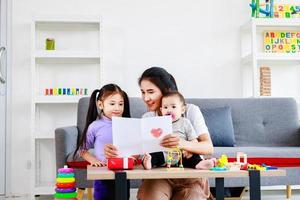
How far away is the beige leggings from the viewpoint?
1.90 metres

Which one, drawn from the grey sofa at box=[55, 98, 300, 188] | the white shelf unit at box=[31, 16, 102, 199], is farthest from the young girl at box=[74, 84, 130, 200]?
the white shelf unit at box=[31, 16, 102, 199]


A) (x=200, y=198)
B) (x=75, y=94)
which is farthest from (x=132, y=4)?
(x=200, y=198)

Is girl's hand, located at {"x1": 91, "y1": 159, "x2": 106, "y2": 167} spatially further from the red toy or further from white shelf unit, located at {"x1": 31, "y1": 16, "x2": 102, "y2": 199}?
white shelf unit, located at {"x1": 31, "y1": 16, "x2": 102, "y2": 199}

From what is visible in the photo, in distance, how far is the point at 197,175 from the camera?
65.6 inches

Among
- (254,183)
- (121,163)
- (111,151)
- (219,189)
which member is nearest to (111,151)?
(111,151)

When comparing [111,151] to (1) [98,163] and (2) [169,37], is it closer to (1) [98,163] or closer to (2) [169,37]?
(1) [98,163]

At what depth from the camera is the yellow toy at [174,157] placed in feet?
5.98

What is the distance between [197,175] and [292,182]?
4.99 feet

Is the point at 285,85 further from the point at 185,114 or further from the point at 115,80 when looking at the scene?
the point at 185,114

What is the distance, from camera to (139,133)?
1807 millimetres

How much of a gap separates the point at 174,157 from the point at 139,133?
0.54 feet

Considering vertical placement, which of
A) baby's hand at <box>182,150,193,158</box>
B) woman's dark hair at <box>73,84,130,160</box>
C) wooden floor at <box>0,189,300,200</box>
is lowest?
wooden floor at <box>0,189,300,200</box>

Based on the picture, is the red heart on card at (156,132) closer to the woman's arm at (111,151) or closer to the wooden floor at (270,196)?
the woman's arm at (111,151)

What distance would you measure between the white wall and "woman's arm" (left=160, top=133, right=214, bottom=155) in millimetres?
2205
